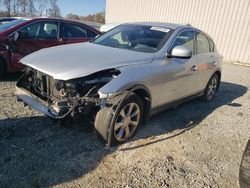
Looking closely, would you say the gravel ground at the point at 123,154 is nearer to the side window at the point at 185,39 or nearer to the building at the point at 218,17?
the side window at the point at 185,39

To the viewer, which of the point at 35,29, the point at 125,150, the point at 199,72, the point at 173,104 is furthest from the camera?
the point at 35,29

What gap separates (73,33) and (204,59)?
358cm

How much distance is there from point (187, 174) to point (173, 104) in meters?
1.60

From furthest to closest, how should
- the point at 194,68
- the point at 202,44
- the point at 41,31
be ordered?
the point at 41,31 → the point at 202,44 → the point at 194,68

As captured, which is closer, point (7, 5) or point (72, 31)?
point (72, 31)

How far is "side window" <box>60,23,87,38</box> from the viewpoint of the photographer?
23.0 ft

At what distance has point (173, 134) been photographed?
14.3 feet

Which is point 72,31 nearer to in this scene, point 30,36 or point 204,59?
point 30,36

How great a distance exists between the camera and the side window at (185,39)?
14.8 ft

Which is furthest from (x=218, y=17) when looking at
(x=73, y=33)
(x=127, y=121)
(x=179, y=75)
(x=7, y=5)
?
(x=7, y=5)

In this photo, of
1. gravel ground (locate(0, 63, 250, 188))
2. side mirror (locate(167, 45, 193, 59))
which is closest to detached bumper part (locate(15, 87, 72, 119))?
gravel ground (locate(0, 63, 250, 188))

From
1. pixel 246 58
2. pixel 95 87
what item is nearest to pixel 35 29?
pixel 95 87

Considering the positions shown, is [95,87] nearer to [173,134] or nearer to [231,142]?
[173,134]

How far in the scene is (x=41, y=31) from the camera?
21.6 ft
